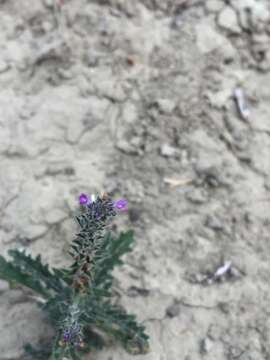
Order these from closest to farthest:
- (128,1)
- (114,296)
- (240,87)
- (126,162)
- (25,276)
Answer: (25,276)
(114,296)
(126,162)
(240,87)
(128,1)

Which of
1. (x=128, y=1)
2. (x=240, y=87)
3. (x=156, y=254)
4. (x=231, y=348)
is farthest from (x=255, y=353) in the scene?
(x=128, y=1)

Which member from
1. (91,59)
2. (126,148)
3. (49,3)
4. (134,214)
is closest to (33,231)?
(134,214)

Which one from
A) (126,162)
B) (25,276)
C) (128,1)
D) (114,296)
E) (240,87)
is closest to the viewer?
(25,276)

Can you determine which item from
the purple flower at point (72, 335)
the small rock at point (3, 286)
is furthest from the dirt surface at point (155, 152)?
the purple flower at point (72, 335)

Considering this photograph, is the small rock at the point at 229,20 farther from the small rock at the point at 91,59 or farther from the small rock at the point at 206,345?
the small rock at the point at 206,345

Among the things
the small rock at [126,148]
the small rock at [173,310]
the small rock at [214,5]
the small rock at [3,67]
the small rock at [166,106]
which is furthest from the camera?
the small rock at [214,5]

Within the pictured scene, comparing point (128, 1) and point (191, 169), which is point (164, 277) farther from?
point (128, 1)

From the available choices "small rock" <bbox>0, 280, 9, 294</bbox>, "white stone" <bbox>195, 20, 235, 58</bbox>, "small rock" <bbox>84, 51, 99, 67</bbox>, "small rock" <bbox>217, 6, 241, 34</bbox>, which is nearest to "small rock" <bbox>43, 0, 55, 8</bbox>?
"small rock" <bbox>84, 51, 99, 67</bbox>
